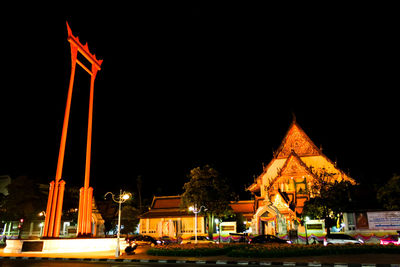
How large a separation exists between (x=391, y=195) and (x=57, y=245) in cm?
2370

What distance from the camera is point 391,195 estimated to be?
24.0m

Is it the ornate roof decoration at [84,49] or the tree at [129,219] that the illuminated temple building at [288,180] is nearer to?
the tree at [129,219]

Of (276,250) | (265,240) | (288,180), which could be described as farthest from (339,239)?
(288,180)

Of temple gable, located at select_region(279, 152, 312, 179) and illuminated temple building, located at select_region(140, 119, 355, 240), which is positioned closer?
illuminated temple building, located at select_region(140, 119, 355, 240)

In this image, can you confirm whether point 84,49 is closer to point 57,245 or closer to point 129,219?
point 57,245

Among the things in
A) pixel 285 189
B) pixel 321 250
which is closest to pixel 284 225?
pixel 285 189

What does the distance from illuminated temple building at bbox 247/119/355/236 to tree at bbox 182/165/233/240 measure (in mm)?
3852

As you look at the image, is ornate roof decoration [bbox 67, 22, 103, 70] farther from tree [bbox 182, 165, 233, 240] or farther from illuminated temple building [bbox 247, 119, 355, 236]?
illuminated temple building [bbox 247, 119, 355, 236]

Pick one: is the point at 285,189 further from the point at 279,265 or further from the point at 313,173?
the point at 279,265

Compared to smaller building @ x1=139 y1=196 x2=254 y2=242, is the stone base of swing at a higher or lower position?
lower

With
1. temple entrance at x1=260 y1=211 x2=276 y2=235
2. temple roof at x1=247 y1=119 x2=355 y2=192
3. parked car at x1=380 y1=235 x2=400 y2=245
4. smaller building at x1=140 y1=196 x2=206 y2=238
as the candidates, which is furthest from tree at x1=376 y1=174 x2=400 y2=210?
smaller building at x1=140 y1=196 x2=206 y2=238

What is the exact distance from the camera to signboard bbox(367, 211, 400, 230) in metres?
19.6

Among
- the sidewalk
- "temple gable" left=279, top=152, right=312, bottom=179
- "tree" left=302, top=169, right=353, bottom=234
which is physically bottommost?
the sidewalk

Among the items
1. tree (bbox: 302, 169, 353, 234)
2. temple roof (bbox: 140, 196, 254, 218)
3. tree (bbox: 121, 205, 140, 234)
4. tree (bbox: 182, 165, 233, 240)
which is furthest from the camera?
tree (bbox: 121, 205, 140, 234)
